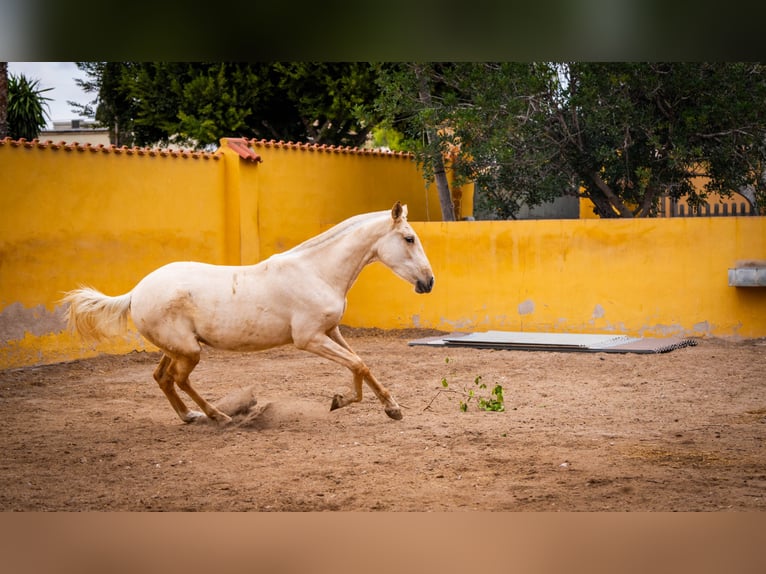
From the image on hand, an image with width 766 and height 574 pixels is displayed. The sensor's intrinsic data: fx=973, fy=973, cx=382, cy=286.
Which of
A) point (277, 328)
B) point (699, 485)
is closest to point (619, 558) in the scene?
point (699, 485)

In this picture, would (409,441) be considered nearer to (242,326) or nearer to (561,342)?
(242,326)

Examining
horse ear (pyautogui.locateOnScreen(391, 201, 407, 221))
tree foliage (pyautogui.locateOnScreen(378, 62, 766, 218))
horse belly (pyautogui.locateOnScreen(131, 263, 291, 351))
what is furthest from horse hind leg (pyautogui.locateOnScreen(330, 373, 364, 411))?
tree foliage (pyautogui.locateOnScreen(378, 62, 766, 218))

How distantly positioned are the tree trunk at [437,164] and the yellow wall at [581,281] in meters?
1.94

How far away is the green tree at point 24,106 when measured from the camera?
24.3 metres

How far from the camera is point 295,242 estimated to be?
45.8 feet

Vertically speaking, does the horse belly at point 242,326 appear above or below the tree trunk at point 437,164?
below

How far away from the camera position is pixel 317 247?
7.11m

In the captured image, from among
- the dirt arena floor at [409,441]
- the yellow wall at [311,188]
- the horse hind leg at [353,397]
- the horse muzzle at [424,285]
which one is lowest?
the dirt arena floor at [409,441]

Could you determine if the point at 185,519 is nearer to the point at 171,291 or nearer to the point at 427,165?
the point at 171,291

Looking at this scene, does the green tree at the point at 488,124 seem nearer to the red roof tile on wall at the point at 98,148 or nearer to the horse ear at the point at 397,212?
the red roof tile on wall at the point at 98,148

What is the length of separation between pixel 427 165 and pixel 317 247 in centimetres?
835

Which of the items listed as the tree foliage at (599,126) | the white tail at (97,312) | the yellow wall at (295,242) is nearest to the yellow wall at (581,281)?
the yellow wall at (295,242)

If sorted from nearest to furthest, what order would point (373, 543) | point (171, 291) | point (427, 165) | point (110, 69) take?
point (373, 543) → point (171, 291) → point (427, 165) → point (110, 69)

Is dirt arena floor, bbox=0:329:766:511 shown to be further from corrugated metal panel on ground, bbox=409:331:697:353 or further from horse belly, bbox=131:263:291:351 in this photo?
horse belly, bbox=131:263:291:351
